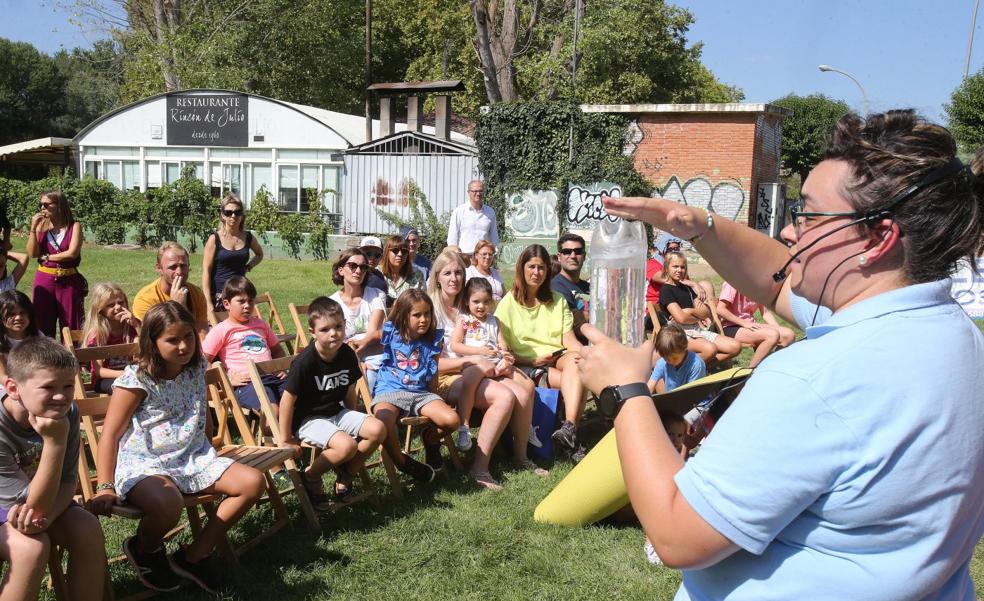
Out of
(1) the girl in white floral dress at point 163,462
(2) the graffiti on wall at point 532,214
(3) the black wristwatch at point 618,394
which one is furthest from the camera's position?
(2) the graffiti on wall at point 532,214

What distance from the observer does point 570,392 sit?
6.21 metres

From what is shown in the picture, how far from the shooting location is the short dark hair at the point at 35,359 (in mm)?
2982

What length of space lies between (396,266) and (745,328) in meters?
3.77

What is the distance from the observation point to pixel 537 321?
667 centimetres

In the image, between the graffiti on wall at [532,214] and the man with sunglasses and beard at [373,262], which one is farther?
the graffiti on wall at [532,214]

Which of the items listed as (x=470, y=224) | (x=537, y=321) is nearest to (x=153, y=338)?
(x=537, y=321)

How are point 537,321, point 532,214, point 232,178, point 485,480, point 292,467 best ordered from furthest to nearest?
point 232,178, point 532,214, point 537,321, point 485,480, point 292,467

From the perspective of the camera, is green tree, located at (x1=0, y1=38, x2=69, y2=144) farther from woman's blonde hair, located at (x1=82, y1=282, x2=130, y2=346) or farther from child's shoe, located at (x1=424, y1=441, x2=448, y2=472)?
child's shoe, located at (x1=424, y1=441, x2=448, y2=472)

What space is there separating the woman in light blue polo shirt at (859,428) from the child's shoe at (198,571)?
10.0ft

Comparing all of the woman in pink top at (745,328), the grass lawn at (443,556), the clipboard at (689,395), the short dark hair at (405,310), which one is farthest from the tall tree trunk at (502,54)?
the clipboard at (689,395)

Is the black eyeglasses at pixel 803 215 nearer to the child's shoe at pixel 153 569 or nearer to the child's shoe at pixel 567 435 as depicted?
the child's shoe at pixel 153 569

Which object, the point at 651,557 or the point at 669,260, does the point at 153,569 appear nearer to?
the point at 651,557

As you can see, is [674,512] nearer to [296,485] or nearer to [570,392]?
[296,485]

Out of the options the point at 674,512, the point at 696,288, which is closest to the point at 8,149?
the point at 696,288
